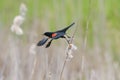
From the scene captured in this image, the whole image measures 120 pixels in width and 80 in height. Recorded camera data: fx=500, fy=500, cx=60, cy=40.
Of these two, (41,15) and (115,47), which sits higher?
(41,15)

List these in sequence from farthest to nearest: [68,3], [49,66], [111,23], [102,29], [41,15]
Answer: [41,15], [111,23], [68,3], [102,29], [49,66]

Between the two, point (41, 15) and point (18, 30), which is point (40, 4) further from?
point (18, 30)

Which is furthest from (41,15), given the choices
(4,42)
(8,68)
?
(8,68)

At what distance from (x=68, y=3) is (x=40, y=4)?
152 cm

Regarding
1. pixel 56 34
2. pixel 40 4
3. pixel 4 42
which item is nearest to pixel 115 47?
pixel 4 42

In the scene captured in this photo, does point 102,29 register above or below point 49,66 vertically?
above

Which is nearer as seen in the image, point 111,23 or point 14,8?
point 111,23

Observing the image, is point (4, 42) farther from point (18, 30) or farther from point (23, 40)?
point (18, 30)

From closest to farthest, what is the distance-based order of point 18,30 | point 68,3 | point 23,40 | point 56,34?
1. point 56,34
2. point 18,30
3. point 68,3
4. point 23,40

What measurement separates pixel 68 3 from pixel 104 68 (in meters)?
1.18

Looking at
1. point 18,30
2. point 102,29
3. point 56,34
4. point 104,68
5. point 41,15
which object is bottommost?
point 56,34

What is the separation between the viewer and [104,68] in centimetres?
309

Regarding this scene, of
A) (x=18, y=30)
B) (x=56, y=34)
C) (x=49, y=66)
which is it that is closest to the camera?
(x=56, y=34)

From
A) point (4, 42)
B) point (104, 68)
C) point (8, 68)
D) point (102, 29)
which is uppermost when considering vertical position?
point (4, 42)
